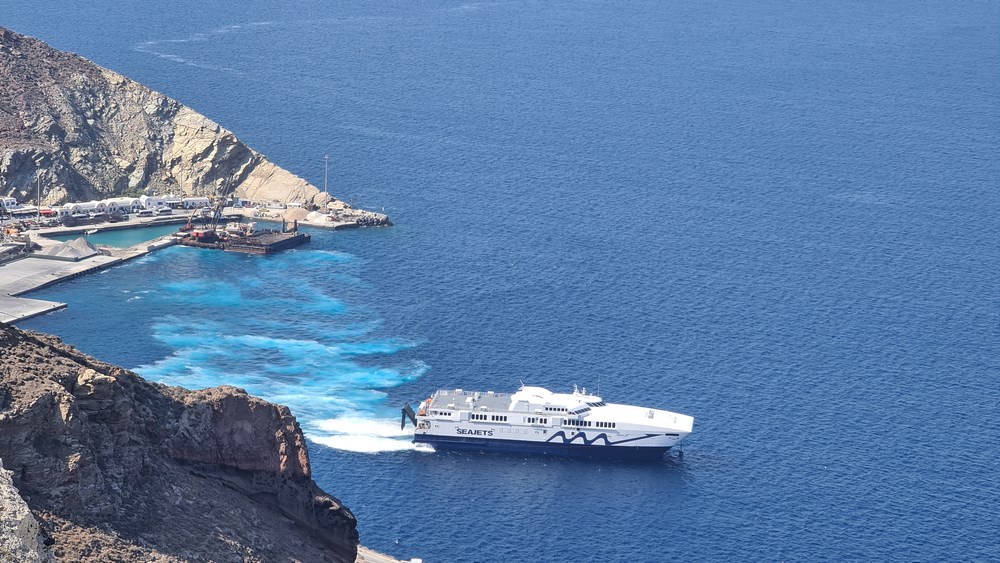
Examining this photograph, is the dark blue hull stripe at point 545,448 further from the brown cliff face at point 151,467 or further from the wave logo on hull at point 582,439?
the brown cliff face at point 151,467

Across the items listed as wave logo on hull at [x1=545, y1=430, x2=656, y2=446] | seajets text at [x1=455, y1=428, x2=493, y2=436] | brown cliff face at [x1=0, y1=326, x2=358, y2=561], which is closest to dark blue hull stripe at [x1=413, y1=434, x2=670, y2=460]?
wave logo on hull at [x1=545, y1=430, x2=656, y2=446]

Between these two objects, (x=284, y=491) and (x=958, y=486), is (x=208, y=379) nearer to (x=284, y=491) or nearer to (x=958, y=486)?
(x=958, y=486)

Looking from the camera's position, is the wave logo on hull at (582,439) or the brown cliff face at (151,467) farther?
the wave logo on hull at (582,439)

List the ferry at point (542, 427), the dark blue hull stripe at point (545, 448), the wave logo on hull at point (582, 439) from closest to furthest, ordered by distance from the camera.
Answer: the ferry at point (542, 427)
the dark blue hull stripe at point (545, 448)
the wave logo on hull at point (582, 439)

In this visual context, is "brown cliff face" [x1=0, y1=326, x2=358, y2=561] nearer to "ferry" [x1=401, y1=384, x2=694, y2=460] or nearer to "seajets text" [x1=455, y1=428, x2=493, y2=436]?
"ferry" [x1=401, y1=384, x2=694, y2=460]

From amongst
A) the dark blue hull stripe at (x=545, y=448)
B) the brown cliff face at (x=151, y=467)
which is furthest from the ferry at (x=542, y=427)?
the brown cliff face at (x=151, y=467)
